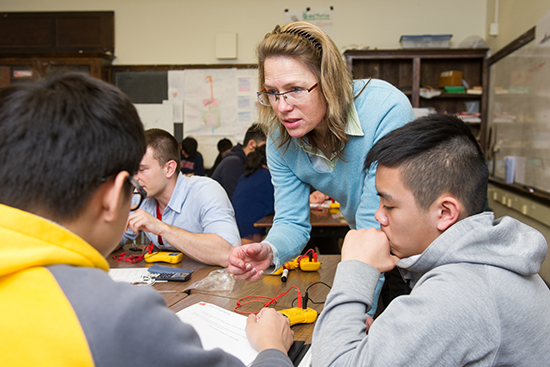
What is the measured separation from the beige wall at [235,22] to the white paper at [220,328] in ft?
16.1

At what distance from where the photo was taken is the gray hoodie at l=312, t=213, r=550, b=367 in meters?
0.72

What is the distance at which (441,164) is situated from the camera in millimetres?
924

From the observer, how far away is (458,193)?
925mm

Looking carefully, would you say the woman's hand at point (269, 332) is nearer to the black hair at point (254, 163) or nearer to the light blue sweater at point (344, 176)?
the light blue sweater at point (344, 176)

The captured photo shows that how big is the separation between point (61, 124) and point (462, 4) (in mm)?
5894

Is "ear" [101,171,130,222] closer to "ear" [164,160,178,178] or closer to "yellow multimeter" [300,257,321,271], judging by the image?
"yellow multimeter" [300,257,321,271]

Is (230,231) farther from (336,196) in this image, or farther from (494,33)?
(494,33)

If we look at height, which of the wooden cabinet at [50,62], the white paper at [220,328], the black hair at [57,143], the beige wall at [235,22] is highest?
the beige wall at [235,22]

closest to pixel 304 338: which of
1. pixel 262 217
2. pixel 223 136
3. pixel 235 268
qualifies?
pixel 235 268

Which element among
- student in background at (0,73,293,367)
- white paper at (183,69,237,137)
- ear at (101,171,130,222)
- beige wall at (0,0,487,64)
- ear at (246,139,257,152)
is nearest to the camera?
student in background at (0,73,293,367)

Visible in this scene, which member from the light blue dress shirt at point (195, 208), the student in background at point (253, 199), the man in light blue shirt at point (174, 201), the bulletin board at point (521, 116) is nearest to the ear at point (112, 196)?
the man in light blue shirt at point (174, 201)

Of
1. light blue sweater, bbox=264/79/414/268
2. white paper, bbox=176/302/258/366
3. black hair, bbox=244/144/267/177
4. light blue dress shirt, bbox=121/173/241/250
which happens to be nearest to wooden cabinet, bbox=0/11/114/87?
black hair, bbox=244/144/267/177

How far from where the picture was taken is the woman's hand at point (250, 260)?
1.25 m

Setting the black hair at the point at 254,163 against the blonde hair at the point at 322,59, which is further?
the black hair at the point at 254,163
